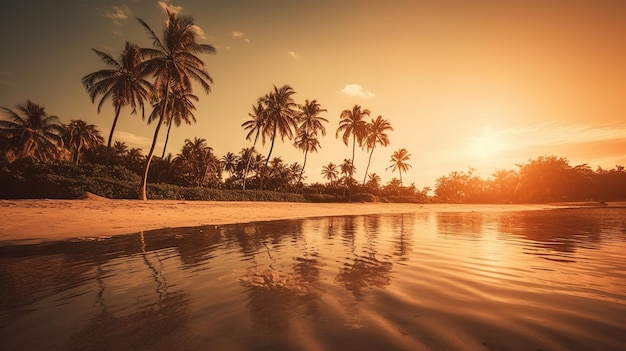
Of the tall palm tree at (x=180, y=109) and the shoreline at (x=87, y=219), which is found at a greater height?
the tall palm tree at (x=180, y=109)

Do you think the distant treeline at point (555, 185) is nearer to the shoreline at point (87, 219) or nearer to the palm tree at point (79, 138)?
the shoreline at point (87, 219)

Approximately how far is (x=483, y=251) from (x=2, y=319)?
7933mm

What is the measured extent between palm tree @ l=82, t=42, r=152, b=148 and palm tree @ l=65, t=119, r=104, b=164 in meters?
15.3

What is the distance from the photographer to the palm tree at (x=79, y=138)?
40031 mm

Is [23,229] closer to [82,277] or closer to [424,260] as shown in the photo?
[82,277]

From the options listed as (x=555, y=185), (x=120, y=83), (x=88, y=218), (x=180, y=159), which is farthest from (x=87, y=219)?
(x=555, y=185)

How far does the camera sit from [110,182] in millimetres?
21641

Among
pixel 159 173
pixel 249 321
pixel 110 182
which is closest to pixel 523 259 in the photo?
pixel 249 321

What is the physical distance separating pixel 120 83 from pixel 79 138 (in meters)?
18.1

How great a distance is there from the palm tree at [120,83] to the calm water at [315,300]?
2819 cm

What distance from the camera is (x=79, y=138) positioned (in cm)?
4059

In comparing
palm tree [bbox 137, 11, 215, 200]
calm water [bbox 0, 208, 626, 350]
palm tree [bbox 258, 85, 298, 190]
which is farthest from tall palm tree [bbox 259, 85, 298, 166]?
calm water [bbox 0, 208, 626, 350]

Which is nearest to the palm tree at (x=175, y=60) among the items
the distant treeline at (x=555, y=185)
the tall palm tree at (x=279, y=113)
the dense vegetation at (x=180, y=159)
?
the dense vegetation at (x=180, y=159)

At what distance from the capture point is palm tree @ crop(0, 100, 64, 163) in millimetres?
30484
